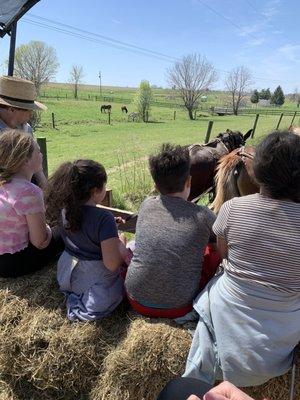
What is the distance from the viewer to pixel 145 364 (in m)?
2.24

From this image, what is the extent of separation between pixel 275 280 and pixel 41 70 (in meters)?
61.3

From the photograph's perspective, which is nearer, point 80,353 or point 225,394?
point 225,394

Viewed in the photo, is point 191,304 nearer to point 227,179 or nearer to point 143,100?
point 227,179

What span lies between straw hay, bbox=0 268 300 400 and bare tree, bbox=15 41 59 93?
2188 inches

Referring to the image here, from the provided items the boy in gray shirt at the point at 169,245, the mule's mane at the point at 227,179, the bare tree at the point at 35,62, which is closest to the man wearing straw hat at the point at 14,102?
the mule's mane at the point at 227,179

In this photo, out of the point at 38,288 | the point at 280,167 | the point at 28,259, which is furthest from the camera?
the point at 28,259

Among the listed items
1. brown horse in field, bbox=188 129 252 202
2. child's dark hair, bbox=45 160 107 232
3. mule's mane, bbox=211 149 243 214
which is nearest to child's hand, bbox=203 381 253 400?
child's dark hair, bbox=45 160 107 232

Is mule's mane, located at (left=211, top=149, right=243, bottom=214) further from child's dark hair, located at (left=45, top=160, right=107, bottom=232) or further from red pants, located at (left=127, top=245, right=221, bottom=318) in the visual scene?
child's dark hair, located at (left=45, top=160, right=107, bottom=232)

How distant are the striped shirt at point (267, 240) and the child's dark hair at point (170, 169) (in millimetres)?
473

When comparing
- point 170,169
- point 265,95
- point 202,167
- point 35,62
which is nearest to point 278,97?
point 265,95

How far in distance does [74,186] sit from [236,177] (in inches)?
66.7

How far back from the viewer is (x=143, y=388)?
2.26 m

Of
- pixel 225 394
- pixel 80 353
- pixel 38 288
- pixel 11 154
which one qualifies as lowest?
pixel 80 353

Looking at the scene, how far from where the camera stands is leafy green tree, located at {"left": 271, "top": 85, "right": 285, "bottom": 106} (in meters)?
104
